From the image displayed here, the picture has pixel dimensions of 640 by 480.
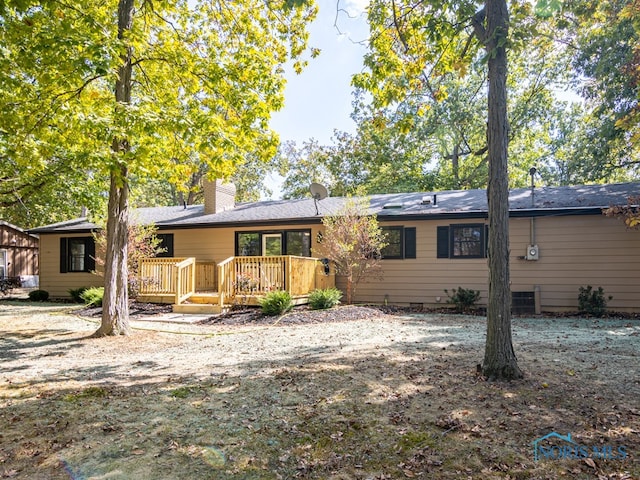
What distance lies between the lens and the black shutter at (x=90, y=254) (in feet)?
49.0

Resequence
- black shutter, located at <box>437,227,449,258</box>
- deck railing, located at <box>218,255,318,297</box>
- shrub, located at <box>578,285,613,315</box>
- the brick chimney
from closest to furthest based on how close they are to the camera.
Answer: shrub, located at <box>578,285,613,315</box>, deck railing, located at <box>218,255,318,297</box>, black shutter, located at <box>437,227,449,258</box>, the brick chimney

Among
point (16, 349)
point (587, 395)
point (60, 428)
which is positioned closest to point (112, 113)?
point (16, 349)

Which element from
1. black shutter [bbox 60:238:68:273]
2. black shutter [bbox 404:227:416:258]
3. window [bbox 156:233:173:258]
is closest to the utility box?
black shutter [bbox 404:227:416:258]

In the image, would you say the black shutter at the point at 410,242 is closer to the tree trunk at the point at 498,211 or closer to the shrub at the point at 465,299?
the shrub at the point at 465,299

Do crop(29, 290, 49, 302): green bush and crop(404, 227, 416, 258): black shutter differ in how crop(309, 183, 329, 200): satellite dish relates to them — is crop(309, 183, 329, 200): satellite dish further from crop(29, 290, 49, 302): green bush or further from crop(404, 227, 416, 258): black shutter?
crop(29, 290, 49, 302): green bush

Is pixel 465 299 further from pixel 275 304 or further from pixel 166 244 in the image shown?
pixel 166 244

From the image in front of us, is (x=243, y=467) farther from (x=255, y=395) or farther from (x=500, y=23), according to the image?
(x=500, y=23)

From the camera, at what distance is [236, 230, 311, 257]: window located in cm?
1273

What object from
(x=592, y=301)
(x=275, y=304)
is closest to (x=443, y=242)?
(x=592, y=301)

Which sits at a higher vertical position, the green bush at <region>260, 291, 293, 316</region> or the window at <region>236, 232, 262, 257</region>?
the window at <region>236, 232, 262, 257</region>

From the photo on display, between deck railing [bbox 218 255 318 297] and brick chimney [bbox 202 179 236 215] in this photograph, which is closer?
deck railing [bbox 218 255 318 297]

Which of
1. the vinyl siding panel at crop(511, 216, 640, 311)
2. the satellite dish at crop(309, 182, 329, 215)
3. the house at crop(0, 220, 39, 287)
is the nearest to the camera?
the vinyl siding panel at crop(511, 216, 640, 311)

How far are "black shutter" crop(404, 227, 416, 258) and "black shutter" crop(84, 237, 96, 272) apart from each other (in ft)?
36.7

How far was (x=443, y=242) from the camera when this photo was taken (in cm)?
1137
